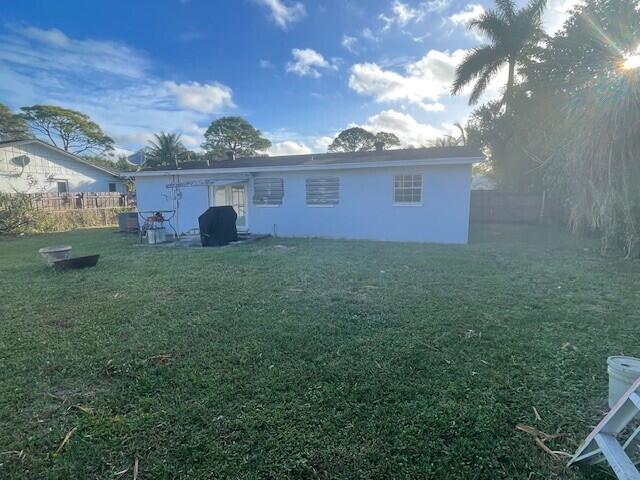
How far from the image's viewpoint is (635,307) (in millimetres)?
4234

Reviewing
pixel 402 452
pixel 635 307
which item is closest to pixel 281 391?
pixel 402 452

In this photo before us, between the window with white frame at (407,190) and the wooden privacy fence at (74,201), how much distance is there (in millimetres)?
15441

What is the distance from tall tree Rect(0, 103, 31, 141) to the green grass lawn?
33.6 meters

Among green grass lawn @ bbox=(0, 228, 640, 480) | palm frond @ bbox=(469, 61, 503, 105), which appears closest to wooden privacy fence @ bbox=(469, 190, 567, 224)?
palm frond @ bbox=(469, 61, 503, 105)

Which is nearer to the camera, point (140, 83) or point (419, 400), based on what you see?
point (419, 400)

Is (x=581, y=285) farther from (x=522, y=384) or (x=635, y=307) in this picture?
(x=522, y=384)

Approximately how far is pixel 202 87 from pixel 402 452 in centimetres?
1763

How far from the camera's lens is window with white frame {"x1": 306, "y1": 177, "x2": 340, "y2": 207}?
1099cm

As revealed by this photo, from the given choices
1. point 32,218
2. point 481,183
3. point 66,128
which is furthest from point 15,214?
point 481,183

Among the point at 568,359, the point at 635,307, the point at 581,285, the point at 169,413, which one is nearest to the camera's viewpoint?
the point at 169,413

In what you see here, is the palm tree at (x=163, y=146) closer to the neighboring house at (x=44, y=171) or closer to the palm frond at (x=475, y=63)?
the neighboring house at (x=44, y=171)

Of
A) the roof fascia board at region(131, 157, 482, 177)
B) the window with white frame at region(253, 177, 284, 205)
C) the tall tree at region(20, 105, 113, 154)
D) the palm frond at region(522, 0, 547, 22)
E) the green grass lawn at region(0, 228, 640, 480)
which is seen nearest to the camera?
the green grass lawn at region(0, 228, 640, 480)

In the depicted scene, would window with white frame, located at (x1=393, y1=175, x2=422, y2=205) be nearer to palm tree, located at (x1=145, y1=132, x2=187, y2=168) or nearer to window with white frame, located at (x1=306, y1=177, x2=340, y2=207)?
window with white frame, located at (x1=306, y1=177, x2=340, y2=207)

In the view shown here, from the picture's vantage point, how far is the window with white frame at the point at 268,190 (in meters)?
11.7
